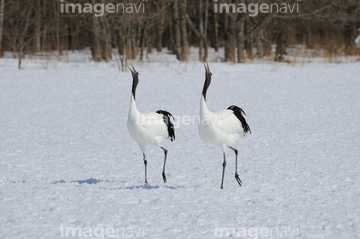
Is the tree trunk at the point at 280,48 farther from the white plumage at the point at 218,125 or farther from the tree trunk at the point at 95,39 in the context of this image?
the white plumage at the point at 218,125

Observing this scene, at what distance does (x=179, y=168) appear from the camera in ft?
23.5

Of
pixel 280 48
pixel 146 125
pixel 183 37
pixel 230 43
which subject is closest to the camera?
pixel 146 125

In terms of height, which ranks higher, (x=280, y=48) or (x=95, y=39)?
(x=95, y=39)

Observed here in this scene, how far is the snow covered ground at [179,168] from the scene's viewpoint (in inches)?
190

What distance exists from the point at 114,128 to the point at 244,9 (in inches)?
557

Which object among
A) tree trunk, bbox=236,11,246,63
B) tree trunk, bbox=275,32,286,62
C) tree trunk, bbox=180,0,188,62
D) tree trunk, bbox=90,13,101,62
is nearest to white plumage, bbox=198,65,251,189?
tree trunk, bbox=180,0,188,62

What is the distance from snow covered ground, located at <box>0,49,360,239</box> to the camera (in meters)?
4.82

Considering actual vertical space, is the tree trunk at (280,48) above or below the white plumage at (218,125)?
above

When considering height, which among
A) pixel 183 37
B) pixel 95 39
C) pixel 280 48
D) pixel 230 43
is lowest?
pixel 280 48

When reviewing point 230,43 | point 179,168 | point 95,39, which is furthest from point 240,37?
point 179,168

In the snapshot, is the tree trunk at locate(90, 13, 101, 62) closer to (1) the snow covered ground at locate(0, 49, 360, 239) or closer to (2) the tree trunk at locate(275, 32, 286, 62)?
(1) the snow covered ground at locate(0, 49, 360, 239)

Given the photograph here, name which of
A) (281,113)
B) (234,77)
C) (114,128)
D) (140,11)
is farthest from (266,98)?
(140,11)

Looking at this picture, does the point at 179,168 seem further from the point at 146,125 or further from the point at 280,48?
the point at 280,48

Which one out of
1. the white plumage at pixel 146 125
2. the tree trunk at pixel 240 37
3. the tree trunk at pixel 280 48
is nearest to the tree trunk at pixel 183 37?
the tree trunk at pixel 240 37
